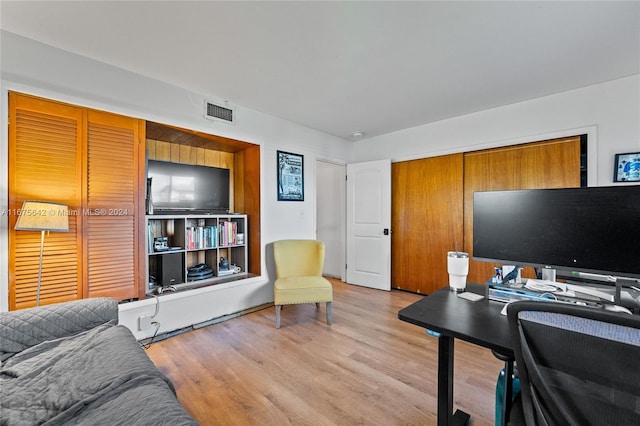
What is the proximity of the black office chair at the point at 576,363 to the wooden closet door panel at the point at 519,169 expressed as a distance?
9.09 feet

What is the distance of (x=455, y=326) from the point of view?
108 cm

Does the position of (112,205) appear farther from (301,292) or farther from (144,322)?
(301,292)

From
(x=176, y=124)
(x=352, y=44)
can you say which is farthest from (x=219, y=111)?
(x=352, y=44)

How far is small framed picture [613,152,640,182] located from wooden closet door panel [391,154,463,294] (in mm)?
1376

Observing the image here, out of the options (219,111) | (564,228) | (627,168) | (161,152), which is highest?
(219,111)

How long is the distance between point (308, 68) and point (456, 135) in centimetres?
229

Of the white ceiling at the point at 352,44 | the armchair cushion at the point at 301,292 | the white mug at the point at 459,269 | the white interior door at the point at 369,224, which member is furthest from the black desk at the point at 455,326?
the white interior door at the point at 369,224

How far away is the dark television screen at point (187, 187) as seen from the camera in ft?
9.27

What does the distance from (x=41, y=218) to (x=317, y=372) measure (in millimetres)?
2213

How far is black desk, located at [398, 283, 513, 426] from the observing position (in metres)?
0.97

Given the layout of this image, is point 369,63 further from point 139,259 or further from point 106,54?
point 139,259

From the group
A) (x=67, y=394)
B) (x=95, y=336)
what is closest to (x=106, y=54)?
(x=95, y=336)

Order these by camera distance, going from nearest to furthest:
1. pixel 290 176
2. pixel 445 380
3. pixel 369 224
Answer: pixel 445 380, pixel 290 176, pixel 369 224

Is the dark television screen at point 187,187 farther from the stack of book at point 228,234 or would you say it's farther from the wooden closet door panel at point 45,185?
the wooden closet door panel at point 45,185
